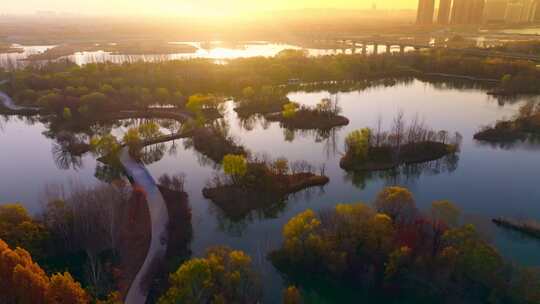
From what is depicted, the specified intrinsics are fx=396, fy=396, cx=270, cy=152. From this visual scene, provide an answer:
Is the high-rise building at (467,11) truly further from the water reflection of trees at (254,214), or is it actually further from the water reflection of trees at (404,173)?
the water reflection of trees at (254,214)

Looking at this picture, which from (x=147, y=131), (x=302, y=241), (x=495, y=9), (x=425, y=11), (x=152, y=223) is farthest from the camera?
(x=495, y=9)

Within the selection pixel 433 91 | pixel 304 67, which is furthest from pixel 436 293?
pixel 304 67

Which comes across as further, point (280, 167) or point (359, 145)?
point (359, 145)

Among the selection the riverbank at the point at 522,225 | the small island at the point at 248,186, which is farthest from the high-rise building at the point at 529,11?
the small island at the point at 248,186

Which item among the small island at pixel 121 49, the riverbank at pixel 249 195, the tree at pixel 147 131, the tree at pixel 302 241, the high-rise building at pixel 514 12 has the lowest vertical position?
the riverbank at pixel 249 195

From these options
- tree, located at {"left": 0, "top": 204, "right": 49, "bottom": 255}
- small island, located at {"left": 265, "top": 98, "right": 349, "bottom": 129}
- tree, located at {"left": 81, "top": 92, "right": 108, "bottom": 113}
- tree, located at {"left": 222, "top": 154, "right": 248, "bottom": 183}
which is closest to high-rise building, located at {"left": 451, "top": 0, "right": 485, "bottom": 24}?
small island, located at {"left": 265, "top": 98, "right": 349, "bottom": 129}

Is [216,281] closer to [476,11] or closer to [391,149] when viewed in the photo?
[391,149]

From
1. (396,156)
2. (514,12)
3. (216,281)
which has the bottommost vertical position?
(396,156)

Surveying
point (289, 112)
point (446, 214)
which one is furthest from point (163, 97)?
point (446, 214)
